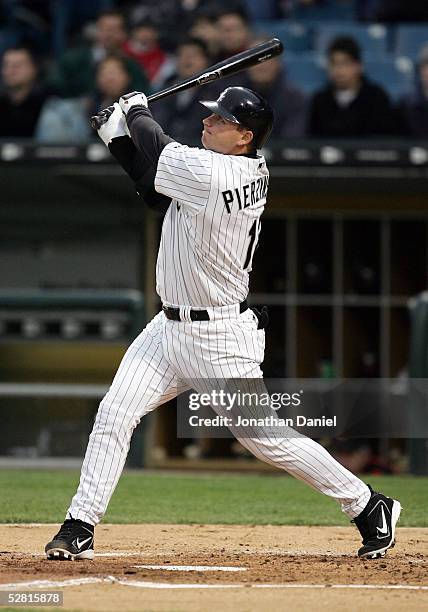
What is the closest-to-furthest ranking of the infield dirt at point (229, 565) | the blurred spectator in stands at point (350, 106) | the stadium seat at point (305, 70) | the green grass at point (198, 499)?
the infield dirt at point (229, 565) → the green grass at point (198, 499) → the blurred spectator in stands at point (350, 106) → the stadium seat at point (305, 70)

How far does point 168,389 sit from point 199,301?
0.35m

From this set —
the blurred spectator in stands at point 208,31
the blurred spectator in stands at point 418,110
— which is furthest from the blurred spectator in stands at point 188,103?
the blurred spectator in stands at point 418,110

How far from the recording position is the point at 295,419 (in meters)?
7.52

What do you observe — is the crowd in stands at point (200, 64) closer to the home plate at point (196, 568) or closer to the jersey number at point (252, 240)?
the jersey number at point (252, 240)

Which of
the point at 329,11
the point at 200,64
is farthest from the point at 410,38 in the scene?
the point at 200,64

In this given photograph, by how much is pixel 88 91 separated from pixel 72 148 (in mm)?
1425

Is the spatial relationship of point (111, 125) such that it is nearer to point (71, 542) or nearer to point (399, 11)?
point (71, 542)

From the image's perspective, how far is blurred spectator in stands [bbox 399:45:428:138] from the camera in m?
9.65

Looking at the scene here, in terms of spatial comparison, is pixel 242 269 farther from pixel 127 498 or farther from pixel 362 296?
pixel 362 296

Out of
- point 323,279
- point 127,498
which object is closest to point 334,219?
point 323,279

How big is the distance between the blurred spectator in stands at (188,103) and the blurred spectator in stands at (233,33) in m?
0.17

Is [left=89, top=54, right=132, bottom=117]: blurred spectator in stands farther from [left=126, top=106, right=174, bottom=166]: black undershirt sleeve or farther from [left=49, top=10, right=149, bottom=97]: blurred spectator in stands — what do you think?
[left=126, top=106, right=174, bottom=166]: black undershirt sleeve

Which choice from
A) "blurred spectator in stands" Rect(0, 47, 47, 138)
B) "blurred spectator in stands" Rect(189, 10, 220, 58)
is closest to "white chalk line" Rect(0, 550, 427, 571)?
"blurred spectator in stands" Rect(0, 47, 47, 138)

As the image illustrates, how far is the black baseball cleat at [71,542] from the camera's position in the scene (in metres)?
4.36
